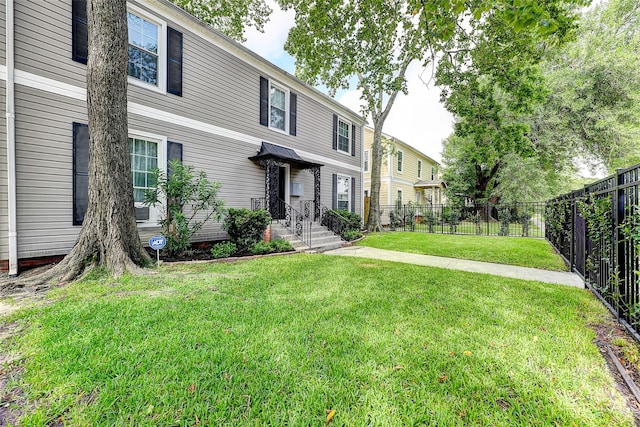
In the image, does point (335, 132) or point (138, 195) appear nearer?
point (138, 195)

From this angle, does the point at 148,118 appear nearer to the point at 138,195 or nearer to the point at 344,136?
the point at 138,195

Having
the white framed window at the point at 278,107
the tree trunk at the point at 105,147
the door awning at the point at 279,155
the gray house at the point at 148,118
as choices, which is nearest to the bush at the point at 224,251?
the gray house at the point at 148,118

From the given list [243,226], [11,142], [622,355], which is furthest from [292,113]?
[622,355]

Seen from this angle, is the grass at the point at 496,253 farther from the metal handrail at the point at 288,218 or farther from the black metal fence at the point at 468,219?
the black metal fence at the point at 468,219

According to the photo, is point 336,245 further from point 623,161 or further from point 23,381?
point 623,161

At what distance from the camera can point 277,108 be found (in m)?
9.74

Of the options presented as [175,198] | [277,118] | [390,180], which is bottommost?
[175,198]

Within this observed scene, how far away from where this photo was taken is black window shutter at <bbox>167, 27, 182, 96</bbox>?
6808mm

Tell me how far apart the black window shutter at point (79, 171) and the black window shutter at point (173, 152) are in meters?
1.61

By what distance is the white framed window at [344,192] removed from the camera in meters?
12.8

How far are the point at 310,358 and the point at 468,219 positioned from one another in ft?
54.6

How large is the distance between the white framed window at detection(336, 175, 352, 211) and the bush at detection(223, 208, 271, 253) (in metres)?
5.92

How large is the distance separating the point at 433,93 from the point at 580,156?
15.7m

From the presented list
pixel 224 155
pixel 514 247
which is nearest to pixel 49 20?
pixel 224 155
